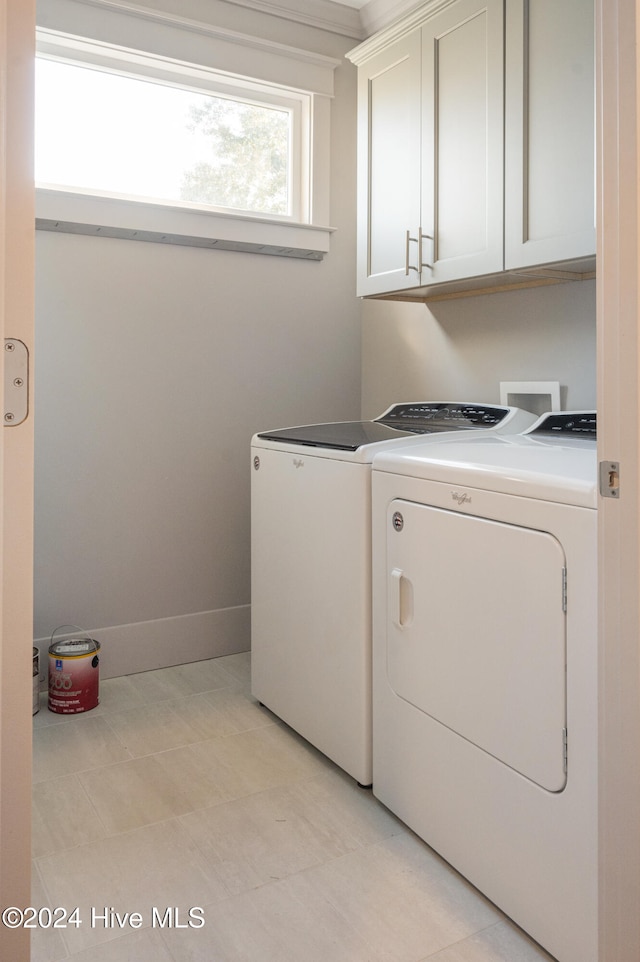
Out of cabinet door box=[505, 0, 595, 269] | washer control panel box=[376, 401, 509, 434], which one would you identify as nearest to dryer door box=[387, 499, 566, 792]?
washer control panel box=[376, 401, 509, 434]

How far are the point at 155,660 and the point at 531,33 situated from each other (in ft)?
7.58

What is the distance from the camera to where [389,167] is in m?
2.42

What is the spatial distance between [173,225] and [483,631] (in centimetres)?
190

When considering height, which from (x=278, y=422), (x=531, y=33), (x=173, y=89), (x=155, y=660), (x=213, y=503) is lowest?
(x=155, y=660)

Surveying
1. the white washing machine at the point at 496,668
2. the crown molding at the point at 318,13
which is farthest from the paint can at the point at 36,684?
the crown molding at the point at 318,13

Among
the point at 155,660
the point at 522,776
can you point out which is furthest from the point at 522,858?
the point at 155,660

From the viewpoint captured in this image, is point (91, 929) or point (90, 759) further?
point (90, 759)

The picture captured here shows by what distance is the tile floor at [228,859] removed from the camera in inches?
54.9

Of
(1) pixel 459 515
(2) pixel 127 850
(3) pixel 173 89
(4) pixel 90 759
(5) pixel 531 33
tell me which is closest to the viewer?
(1) pixel 459 515

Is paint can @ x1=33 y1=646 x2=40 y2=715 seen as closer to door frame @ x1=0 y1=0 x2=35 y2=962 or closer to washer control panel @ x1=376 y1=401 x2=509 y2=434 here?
washer control panel @ x1=376 y1=401 x2=509 y2=434

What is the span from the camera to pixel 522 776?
4.49 feet

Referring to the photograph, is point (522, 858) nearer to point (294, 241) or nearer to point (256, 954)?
point (256, 954)

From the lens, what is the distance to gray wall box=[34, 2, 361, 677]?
→ 256 cm

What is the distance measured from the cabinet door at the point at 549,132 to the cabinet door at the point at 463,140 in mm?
53
